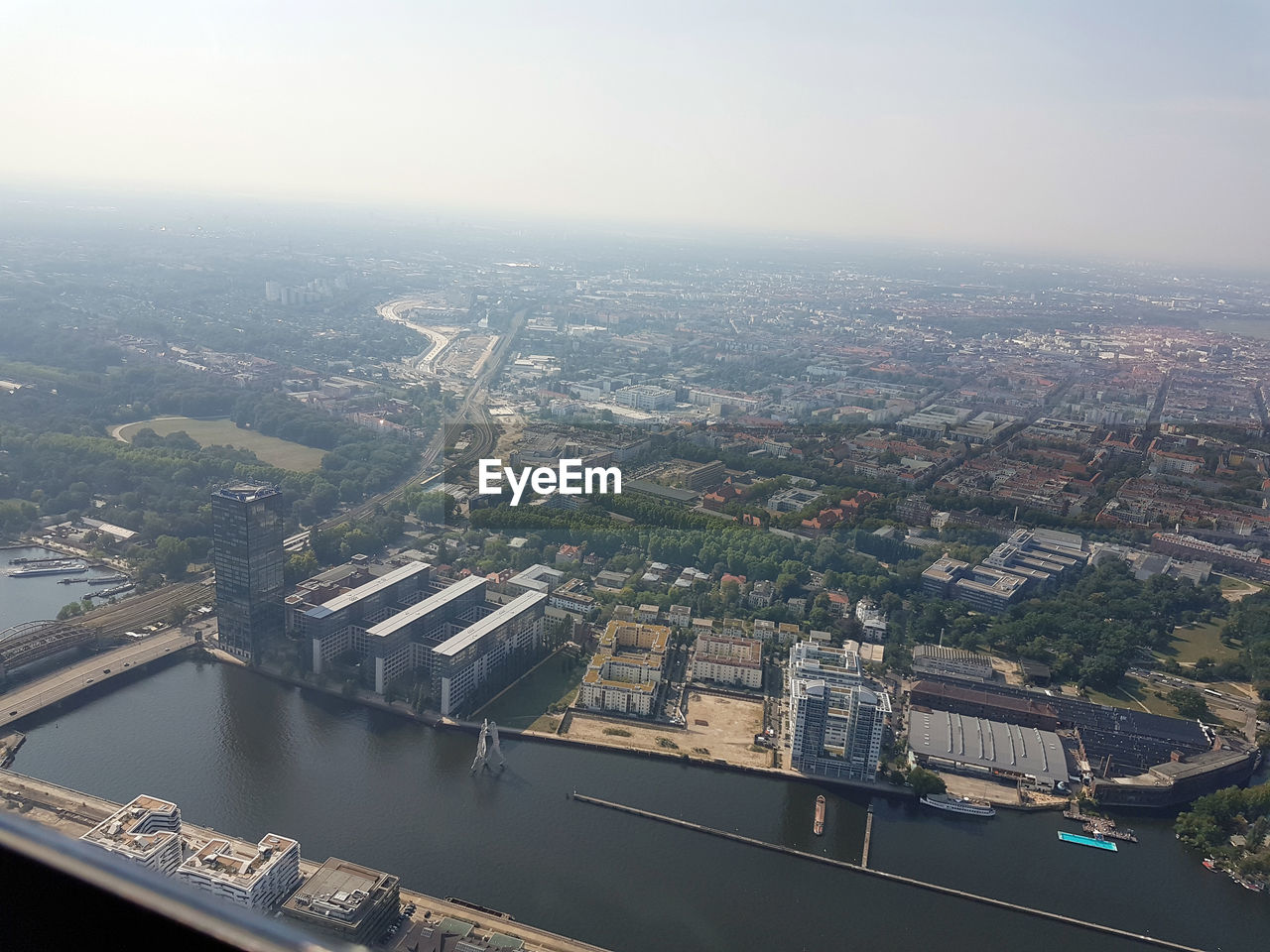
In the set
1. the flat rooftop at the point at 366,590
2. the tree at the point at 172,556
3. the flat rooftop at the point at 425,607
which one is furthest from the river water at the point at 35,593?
the flat rooftop at the point at 425,607

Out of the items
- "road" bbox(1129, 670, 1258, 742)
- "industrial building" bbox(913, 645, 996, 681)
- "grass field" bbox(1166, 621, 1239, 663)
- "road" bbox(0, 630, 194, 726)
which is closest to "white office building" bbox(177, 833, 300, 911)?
"road" bbox(0, 630, 194, 726)

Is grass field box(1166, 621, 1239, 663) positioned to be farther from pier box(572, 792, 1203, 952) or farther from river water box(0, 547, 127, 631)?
river water box(0, 547, 127, 631)

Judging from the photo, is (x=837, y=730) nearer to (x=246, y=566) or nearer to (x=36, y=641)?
(x=246, y=566)

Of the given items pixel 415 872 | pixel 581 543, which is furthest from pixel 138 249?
pixel 415 872

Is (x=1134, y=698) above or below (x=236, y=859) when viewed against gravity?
below

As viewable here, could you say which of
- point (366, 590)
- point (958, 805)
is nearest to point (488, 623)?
point (366, 590)
